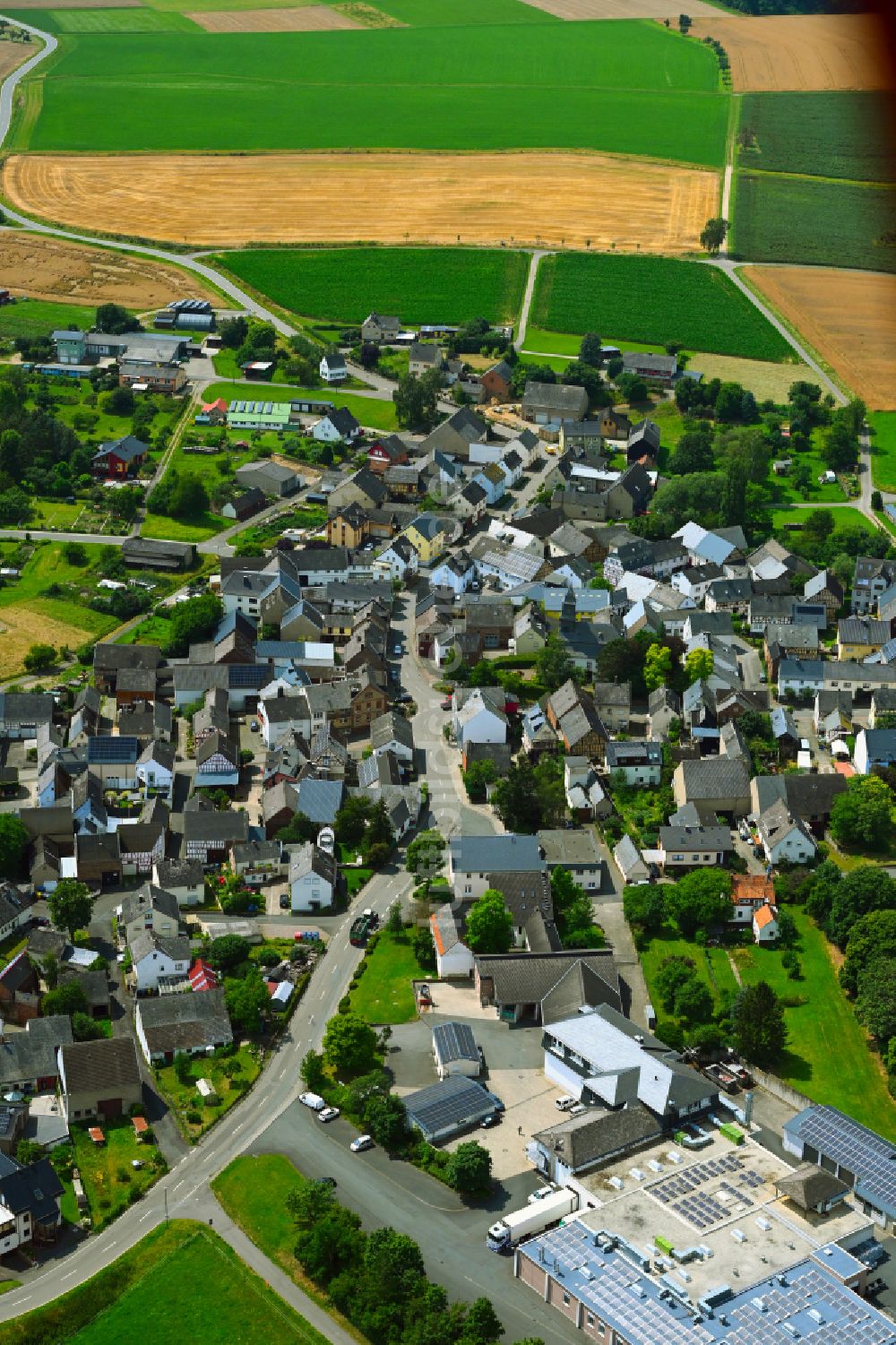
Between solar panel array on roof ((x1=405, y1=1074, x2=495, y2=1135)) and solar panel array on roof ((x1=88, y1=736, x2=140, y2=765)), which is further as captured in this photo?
solar panel array on roof ((x1=88, y1=736, x2=140, y2=765))

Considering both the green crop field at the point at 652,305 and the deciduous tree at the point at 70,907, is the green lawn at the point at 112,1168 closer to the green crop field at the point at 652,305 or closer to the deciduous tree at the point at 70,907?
the deciduous tree at the point at 70,907

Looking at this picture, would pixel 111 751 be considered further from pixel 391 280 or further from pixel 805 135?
pixel 805 135

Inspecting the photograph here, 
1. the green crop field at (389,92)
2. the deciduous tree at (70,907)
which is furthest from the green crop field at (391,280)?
the deciduous tree at (70,907)

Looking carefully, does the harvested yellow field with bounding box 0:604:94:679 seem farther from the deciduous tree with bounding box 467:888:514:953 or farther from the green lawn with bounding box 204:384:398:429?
the green lawn with bounding box 204:384:398:429

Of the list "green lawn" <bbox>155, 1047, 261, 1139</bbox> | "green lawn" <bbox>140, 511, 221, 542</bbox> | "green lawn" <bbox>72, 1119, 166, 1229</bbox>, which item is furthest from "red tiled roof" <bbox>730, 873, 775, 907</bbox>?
"green lawn" <bbox>140, 511, 221, 542</bbox>

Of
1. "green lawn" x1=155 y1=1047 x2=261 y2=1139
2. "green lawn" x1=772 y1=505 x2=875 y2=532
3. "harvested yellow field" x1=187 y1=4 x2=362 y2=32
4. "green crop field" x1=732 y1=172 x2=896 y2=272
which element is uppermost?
"harvested yellow field" x1=187 y1=4 x2=362 y2=32

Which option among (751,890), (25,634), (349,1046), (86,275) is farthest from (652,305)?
(349,1046)

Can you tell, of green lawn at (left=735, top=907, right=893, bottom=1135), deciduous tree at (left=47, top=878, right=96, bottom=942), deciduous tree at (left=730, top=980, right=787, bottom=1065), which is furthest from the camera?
deciduous tree at (left=47, top=878, right=96, bottom=942)

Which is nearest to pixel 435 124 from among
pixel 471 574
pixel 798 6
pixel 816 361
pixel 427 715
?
pixel 798 6
